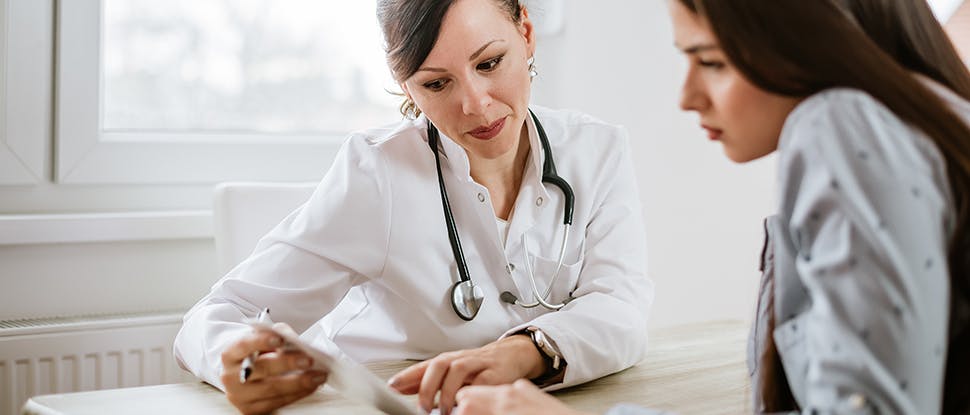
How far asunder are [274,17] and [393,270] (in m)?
1.08

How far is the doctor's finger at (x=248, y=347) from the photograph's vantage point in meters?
1.19

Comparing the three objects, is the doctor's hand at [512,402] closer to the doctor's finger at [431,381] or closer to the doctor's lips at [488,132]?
the doctor's finger at [431,381]

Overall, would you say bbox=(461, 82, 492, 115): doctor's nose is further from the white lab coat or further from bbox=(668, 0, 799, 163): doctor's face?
bbox=(668, 0, 799, 163): doctor's face

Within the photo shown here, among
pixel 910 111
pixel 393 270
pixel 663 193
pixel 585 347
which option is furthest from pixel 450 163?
pixel 663 193

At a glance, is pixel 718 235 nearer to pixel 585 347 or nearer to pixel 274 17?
pixel 274 17

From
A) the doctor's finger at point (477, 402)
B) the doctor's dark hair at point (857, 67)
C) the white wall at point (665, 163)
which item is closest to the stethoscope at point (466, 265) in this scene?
the doctor's finger at point (477, 402)

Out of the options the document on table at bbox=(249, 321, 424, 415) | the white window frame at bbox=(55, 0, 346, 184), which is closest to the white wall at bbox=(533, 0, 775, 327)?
the white window frame at bbox=(55, 0, 346, 184)

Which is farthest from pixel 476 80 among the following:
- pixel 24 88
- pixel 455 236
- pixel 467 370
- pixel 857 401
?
pixel 24 88

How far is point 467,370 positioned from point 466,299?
13.4 inches

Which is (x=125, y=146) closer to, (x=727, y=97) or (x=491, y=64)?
(x=491, y=64)

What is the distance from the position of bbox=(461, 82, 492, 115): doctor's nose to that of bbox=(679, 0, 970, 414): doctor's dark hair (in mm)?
721

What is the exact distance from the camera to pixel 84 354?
203 centimetres

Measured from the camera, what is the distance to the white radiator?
195 cm

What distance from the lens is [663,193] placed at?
2.98 meters
